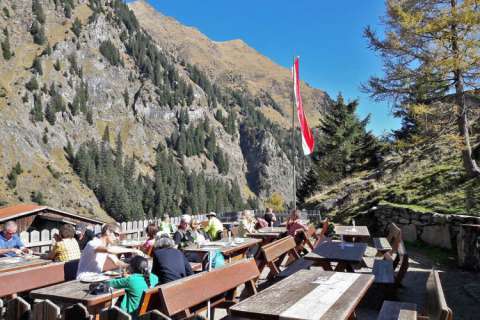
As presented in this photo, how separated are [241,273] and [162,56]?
148565 mm

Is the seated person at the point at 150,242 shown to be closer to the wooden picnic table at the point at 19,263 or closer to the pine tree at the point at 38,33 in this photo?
the wooden picnic table at the point at 19,263

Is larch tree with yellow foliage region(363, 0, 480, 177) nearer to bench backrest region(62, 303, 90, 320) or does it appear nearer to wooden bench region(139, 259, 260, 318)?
wooden bench region(139, 259, 260, 318)

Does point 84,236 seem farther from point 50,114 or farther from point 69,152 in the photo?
point 50,114

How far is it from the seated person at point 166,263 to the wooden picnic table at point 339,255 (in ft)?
7.44

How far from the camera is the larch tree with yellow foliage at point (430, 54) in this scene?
11.9 meters

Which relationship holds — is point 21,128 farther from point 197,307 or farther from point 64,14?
point 197,307

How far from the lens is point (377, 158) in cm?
2706

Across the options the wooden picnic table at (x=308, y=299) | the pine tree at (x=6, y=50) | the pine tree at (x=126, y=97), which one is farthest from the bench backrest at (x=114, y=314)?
the pine tree at (x=126, y=97)

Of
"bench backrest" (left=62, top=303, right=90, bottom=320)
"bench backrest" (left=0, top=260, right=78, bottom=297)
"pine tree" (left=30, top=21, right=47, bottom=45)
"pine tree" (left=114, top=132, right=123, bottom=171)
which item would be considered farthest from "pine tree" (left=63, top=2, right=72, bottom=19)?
"bench backrest" (left=62, top=303, right=90, bottom=320)

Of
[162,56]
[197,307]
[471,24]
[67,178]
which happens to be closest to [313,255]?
[197,307]

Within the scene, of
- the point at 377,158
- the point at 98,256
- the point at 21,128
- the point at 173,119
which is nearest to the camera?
the point at 98,256

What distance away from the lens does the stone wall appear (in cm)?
782

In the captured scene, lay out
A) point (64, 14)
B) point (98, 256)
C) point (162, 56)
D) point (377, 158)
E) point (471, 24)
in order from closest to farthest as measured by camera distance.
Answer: point (98, 256), point (471, 24), point (377, 158), point (64, 14), point (162, 56)

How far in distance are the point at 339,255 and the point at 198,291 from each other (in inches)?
120
